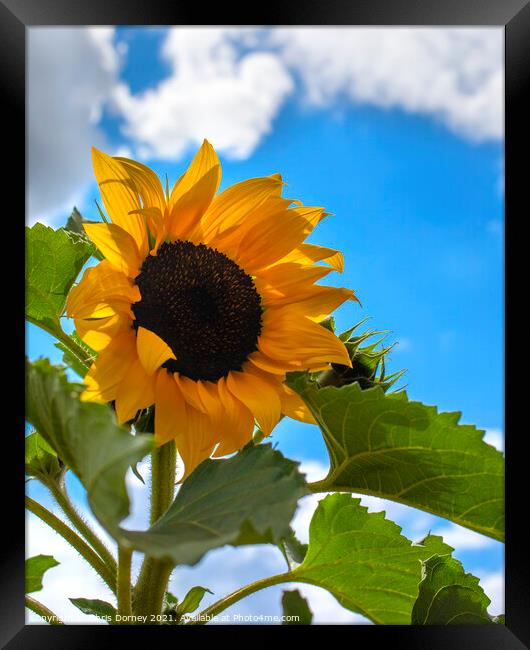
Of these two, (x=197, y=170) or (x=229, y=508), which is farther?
(x=197, y=170)

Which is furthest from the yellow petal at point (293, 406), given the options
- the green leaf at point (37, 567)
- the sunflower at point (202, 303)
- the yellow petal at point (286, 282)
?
the green leaf at point (37, 567)

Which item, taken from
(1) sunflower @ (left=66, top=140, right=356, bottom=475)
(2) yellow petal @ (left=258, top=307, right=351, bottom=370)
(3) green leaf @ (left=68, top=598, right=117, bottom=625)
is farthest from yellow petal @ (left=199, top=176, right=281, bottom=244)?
(3) green leaf @ (left=68, top=598, right=117, bottom=625)

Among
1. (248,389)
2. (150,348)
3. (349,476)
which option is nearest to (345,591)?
(349,476)

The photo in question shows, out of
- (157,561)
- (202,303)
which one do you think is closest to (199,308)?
(202,303)

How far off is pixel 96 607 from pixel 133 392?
0.27 metres

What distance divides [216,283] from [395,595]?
1.39 feet

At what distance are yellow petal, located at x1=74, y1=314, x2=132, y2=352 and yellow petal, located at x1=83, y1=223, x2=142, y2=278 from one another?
6cm

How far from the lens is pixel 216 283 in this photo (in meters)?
0.86

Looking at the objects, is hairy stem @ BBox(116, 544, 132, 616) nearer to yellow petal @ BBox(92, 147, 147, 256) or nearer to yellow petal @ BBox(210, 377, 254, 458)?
yellow petal @ BBox(210, 377, 254, 458)

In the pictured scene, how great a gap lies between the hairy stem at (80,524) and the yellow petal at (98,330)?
227mm

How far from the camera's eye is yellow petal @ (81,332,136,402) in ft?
2.57

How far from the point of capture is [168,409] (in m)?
0.80

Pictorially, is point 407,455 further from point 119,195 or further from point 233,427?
point 119,195

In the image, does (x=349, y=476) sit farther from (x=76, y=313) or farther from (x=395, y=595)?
(x=76, y=313)
